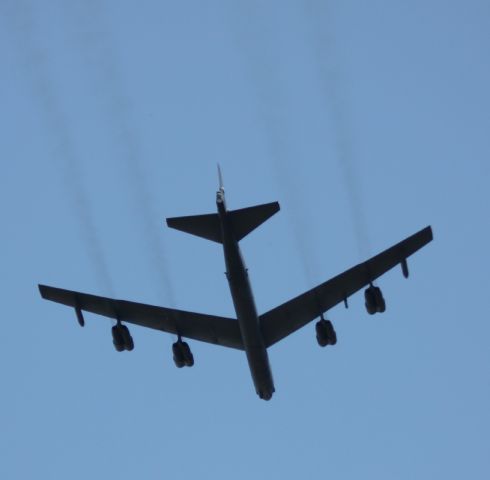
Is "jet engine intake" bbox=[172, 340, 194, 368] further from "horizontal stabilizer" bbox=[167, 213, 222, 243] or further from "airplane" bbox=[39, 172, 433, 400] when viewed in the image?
"horizontal stabilizer" bbox=[167, 213, 222, 243]

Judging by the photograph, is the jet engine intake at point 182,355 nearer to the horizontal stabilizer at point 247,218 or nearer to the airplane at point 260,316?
the airplane at point 260,316

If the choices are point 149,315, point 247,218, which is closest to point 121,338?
point 149,315

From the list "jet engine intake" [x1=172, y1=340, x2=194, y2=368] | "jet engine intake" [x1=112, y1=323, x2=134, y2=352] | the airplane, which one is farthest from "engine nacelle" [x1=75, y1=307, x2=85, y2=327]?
"jet engine intake" [x1=172, y1=340, x2=194, y2=368]

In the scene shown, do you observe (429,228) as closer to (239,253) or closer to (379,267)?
(379,267)

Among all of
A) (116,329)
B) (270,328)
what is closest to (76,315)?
(116,329)

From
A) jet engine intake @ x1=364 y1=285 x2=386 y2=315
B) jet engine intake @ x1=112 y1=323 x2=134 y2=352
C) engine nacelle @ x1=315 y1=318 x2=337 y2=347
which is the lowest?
engine nacelle @ x1=315 y1=318 x2=337 y2=347
